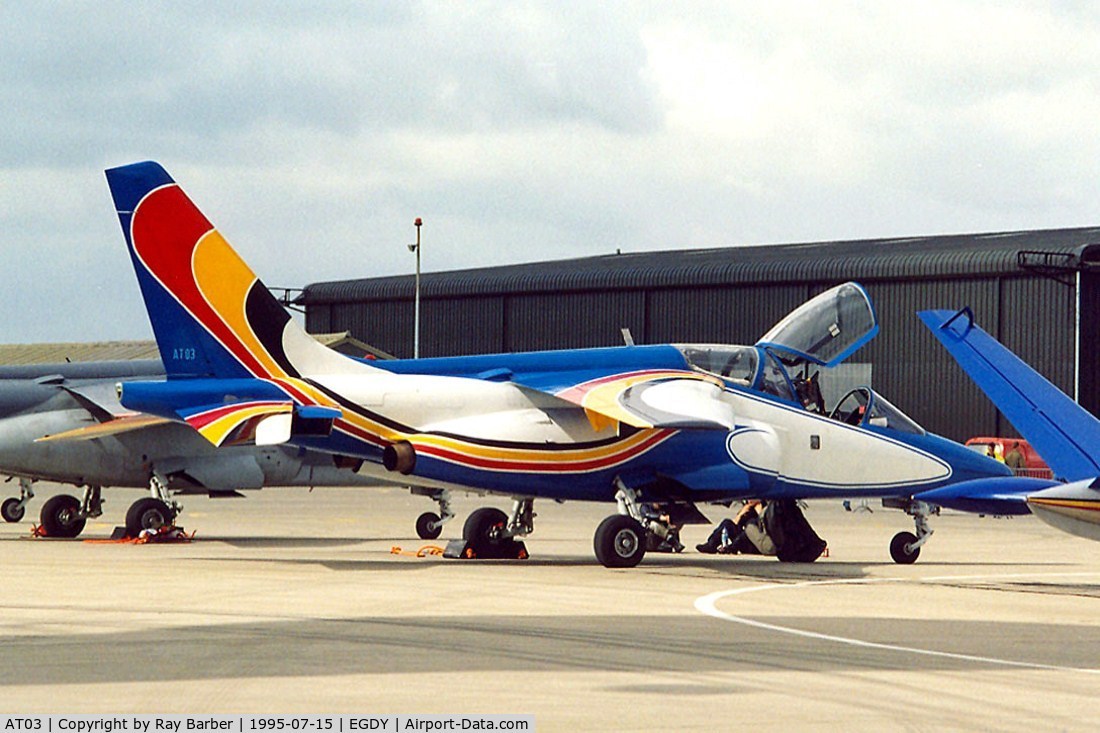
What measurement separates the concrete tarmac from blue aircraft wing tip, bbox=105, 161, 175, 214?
4798 mm

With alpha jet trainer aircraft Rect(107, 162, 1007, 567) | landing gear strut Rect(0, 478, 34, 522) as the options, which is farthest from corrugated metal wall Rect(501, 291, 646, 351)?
alpha jet trainer aircraft Rect(107, 162, 1007, 567)

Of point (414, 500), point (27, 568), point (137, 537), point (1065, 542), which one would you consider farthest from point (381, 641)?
point (414, 500)

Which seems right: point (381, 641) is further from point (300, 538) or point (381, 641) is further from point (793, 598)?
point (300, 538)

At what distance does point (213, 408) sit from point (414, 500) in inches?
1258

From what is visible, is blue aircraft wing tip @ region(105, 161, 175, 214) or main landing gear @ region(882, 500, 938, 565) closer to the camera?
blue aircraft wing tip @ region(105, 161, 175, 214)

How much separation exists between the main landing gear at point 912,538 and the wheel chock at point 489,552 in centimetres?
545

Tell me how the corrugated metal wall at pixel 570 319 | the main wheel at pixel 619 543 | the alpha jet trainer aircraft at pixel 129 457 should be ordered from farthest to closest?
the corrugated metal wall at pixel 570 319 → the alpha jet trainer aircraft at pixel 129 457 → the main wheel at pixel 619 543

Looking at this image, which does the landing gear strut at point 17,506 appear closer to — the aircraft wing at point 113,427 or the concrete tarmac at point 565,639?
the aircraft wing at point 113,427

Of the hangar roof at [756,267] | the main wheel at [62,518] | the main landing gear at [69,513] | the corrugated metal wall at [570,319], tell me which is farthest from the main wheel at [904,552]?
the corrugated metal wall at [570,319]

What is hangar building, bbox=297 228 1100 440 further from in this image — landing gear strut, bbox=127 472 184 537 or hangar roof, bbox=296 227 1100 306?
landing gear strut, bbox=127 472 184 537

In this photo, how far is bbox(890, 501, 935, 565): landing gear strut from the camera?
2281 centimetres

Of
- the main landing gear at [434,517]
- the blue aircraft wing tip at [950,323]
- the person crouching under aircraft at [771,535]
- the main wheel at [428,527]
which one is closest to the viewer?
the blue aircraft wing tip at [950,323]

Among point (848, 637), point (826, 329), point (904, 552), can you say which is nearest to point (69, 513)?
point (826, 329)

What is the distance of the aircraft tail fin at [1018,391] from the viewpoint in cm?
1279
